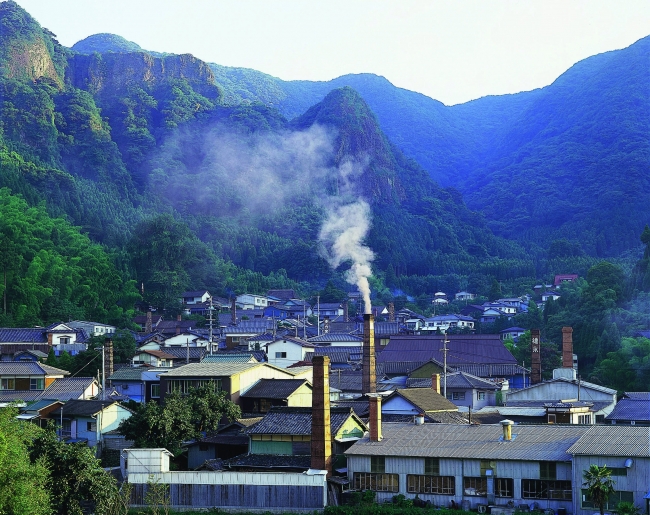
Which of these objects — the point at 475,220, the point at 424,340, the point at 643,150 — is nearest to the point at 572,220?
the point at 475,220

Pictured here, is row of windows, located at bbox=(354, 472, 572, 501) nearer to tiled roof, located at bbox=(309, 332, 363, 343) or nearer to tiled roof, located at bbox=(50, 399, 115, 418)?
tiled roof, located at bbox=(50, 399, 115, 418)

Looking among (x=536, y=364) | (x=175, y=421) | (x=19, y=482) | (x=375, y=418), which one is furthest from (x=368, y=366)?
(x=19, y=482)

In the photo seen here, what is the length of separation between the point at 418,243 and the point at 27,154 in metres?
59.1

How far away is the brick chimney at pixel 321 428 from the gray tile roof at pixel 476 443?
2.72 ft

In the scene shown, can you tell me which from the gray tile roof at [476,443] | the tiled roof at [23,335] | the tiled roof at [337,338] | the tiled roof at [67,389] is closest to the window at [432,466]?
the gray tile roof at [476,443]

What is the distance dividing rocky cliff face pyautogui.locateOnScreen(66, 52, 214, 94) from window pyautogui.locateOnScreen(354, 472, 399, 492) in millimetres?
148753

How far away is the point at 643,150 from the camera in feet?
577

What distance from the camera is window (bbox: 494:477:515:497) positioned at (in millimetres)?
28688

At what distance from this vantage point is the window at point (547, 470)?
28.1m

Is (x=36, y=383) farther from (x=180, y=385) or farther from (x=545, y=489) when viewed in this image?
(x=545, y=489)

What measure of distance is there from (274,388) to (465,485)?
43.5 feet

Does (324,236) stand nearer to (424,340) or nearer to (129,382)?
(424,340)

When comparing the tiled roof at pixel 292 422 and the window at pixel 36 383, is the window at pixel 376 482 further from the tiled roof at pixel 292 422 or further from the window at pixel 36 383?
the window at pixel 36 383

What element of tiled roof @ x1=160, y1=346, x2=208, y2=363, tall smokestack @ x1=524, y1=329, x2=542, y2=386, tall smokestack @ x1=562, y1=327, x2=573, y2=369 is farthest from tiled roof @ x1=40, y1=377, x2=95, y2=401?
tall smokestack @ x1=562, y1=327, x2=573, y2=369
